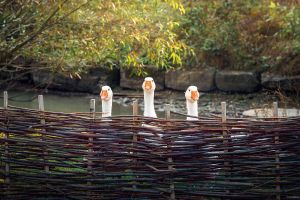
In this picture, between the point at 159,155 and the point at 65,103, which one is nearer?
the point at 159,155

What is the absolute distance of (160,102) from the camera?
15062 millimetres

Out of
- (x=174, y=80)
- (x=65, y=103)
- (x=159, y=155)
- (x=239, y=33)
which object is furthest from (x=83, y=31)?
(x=239, y=33)

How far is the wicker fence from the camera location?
16.5 feet

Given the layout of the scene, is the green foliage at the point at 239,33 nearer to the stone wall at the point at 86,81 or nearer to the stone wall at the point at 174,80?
the stone wall at the point at 174,80

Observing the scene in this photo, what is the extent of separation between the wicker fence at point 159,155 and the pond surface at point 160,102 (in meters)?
8.35

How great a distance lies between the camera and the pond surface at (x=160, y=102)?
14.0 m

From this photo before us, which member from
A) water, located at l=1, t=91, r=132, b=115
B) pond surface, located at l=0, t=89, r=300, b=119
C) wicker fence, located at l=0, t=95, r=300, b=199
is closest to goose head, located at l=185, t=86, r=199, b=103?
wicker fence, located at l=0, t=95, r=300, b=199

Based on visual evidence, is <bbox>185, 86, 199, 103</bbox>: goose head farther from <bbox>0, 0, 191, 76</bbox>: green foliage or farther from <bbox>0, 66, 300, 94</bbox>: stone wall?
<bbox>0, 66, 300, 94</bbox>: stone wall

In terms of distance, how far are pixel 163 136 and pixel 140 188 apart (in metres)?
0.47

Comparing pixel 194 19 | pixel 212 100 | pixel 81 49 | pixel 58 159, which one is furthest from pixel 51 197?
pixel 194 19

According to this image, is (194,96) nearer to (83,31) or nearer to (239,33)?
(83,31)

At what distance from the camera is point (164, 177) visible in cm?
511

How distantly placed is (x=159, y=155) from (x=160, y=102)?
9992 millimetres

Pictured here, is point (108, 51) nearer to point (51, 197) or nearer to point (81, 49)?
point (81, 49)
